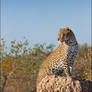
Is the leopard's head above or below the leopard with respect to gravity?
above

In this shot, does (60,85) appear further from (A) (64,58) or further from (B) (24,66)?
(B) (24,66)

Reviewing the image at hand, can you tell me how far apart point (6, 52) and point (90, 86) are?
6.28 m

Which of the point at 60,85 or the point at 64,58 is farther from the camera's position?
the point at 64,58

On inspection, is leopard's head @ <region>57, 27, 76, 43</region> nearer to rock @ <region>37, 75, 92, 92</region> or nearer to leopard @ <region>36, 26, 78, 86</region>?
leopard @ <region>36, 26, 78, 86</region>

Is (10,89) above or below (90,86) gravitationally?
below

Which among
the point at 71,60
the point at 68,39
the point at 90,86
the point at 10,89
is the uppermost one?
the point at 68,39

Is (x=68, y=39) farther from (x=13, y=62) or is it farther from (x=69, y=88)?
(x=13, y=62)

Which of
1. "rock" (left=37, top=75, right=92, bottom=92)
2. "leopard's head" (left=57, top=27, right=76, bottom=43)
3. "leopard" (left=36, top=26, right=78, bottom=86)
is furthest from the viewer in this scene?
"leopard" (left=36, top=26, right=78, bottom=86)

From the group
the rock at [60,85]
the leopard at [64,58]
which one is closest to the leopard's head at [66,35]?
the leopard at [64,58]

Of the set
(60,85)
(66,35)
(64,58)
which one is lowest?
(60,85)

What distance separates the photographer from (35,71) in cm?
1312

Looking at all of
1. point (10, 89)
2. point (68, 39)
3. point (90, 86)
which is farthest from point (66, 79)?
point (10, 89)

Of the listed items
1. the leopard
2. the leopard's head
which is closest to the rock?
the leopard

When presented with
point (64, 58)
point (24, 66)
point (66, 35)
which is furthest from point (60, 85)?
point (24, 66)
